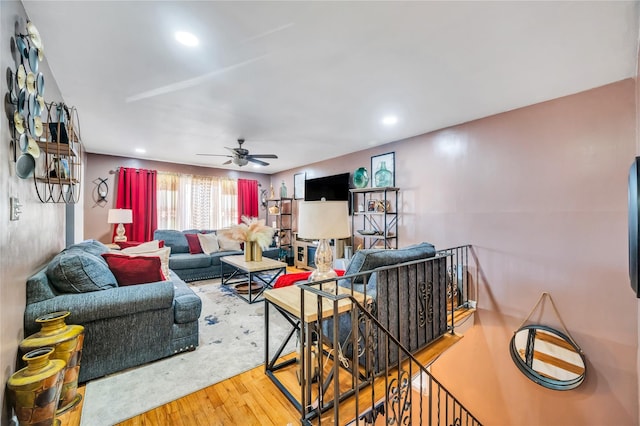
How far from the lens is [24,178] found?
1.54 meters

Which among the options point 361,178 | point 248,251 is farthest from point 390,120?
point 248,251

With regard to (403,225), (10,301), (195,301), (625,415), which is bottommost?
(625,415)

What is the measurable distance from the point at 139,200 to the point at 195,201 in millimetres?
1135

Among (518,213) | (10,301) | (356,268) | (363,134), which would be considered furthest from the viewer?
(363,134)

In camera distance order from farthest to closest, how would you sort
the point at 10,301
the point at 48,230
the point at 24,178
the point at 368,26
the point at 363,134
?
1. the point at 363,134
2. the point at 48,230
3. the point at 368,26
4. the point at 24,178
5. the point at 10,301

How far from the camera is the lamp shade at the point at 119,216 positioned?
4898 mm

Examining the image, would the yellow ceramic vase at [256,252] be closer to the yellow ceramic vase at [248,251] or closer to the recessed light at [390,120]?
the yellow ceramic vase at [248,251]

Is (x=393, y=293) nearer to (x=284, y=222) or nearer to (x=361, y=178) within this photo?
(x=361, y=178)

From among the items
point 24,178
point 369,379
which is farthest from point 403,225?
point 24,178

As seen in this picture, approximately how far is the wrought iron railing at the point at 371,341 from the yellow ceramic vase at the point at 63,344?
1416 mm

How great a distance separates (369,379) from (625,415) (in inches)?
96.7

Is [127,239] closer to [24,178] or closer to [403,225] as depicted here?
[24,178]

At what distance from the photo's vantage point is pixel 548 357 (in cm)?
268

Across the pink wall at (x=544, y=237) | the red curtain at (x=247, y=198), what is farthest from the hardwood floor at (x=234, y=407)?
the red curtain at (x=247, y=198)
